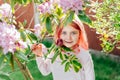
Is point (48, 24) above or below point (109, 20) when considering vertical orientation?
above

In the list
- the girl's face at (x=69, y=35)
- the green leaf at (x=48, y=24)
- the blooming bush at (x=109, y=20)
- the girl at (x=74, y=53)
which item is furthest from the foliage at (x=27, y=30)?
the blooming bush at (x=109, y=20)

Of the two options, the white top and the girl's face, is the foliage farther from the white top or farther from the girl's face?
the white top

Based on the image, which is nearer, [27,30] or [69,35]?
[27,30]

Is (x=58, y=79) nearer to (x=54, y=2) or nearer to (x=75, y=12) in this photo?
(x=54, y=2)

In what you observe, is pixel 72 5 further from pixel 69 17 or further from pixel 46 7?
pixel 46 7

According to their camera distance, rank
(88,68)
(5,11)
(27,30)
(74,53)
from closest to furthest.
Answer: (5,11) → (27,30) → (74,53) → (88,68)

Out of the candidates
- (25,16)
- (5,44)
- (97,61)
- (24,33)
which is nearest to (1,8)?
(24,33)

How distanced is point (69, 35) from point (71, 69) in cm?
36

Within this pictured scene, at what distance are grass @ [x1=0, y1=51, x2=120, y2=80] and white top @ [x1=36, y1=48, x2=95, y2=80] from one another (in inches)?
94.1

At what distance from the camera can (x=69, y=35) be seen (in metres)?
2.90

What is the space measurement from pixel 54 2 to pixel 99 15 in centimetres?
167

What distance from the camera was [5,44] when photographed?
1853 mm

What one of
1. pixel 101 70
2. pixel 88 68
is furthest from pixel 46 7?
pixel 101 70

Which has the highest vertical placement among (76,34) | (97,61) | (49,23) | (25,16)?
(49,23)
